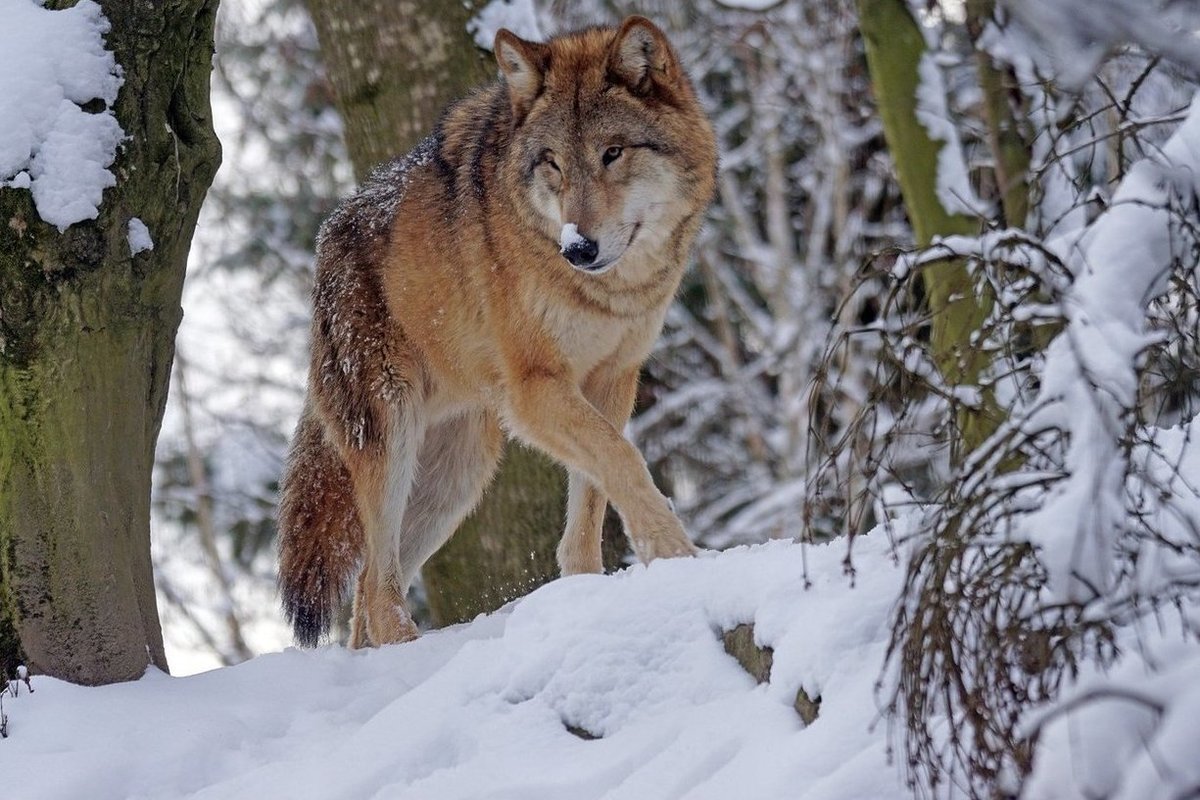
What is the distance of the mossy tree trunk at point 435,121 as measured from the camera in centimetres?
676

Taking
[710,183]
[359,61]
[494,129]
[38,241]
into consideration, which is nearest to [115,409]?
[38,241]

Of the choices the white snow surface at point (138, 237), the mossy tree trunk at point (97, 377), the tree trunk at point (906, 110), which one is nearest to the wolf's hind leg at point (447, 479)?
the mossy tree trunk at point (97, 377)

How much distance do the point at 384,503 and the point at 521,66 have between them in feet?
5.90

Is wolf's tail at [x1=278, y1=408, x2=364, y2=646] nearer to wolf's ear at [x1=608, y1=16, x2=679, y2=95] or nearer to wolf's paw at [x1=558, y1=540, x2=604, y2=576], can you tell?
wolf's paw at [x1=558, y1=540, x2=604, y2=576]

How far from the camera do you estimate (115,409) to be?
461cm

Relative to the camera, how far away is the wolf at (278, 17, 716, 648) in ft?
17.5

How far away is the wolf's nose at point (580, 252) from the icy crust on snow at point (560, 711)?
48.2 inches

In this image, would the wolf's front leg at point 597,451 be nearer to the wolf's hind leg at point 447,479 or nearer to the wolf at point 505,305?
the wolf at point 505,305

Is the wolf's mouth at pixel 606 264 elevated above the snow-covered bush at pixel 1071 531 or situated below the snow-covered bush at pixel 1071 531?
above

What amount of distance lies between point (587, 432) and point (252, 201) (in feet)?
40.9

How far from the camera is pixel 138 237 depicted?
464 centimetres

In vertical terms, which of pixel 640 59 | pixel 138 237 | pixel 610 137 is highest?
pixel 640 59

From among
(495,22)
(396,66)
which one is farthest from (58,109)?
(495,22)

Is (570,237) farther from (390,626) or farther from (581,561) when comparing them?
(390,626)
